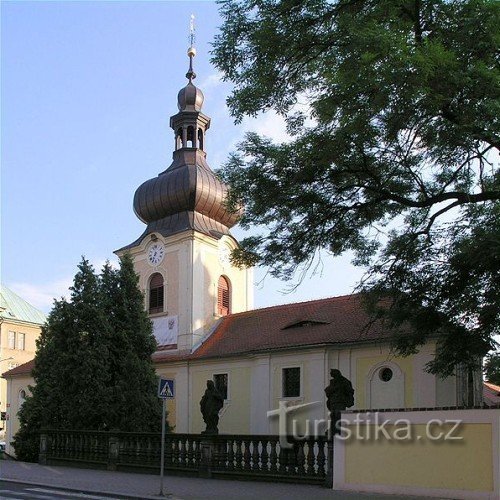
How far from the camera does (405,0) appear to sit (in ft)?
39.9

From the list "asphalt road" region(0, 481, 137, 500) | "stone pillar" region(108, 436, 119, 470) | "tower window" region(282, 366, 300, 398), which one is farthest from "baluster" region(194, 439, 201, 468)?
"tower window" region(282, 366, 300, 398)

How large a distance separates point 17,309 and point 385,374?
5131cm

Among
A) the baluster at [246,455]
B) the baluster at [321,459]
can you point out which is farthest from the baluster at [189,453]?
A: the baluster at [321,459]

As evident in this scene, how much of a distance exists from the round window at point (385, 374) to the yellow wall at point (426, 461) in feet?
47.7

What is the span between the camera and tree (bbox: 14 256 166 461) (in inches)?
1109

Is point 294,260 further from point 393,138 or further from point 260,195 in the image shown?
point 393,138

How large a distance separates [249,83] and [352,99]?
2.58 meters

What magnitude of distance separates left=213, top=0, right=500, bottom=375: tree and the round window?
13.0m

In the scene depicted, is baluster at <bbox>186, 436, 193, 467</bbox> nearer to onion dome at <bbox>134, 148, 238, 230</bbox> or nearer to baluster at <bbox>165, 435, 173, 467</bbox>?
baluster at <bbox>165, 435, 173, 467</bbox>

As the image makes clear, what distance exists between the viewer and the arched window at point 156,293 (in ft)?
132

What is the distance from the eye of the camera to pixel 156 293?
40656mm

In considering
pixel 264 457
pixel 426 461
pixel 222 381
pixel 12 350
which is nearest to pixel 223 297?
pixel 222 381

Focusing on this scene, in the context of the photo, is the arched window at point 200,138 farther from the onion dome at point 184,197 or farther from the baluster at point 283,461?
the baluster at point 283,461

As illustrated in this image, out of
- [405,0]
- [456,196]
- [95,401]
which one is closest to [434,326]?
[456,196]
